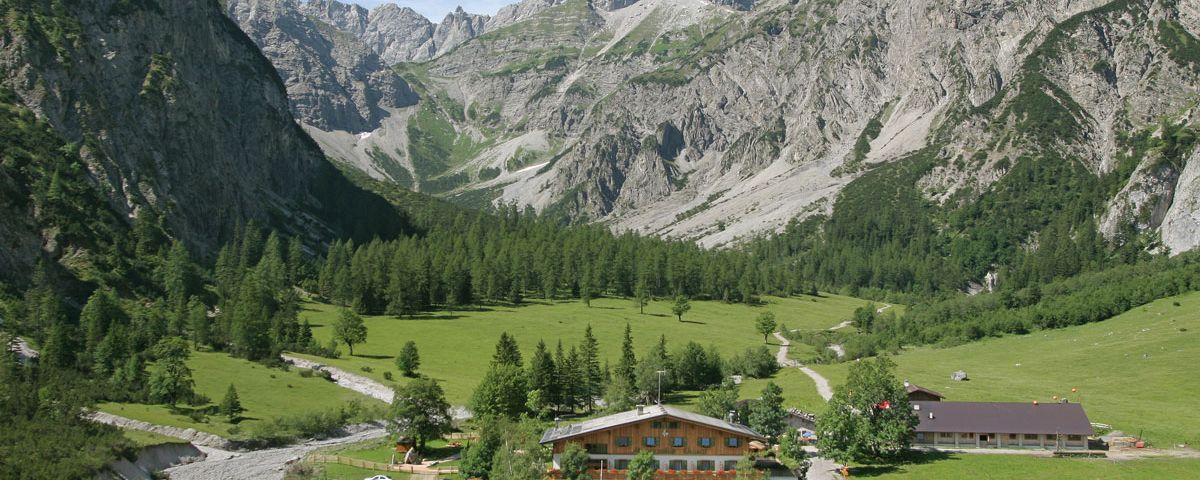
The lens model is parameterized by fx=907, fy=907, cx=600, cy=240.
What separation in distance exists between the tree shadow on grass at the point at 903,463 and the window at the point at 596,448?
1953 cm

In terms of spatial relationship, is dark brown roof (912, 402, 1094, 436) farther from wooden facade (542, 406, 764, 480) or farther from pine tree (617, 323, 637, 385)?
pine tree (617, 323, 637, 385)

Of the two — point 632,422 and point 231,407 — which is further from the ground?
point 632,422

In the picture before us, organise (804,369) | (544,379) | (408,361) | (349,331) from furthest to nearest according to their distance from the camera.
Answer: (349,331), (804,369), (408,361), (544,379)

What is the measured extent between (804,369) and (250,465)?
77.4 metres

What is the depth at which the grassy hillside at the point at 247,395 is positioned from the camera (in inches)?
3300

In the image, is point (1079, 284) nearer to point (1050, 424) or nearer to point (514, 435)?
point (1050, 424)

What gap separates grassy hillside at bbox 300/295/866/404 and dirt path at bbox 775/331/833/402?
5.92ft

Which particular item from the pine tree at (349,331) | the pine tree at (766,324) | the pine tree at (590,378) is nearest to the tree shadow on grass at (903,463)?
the pine tree at (590,378)

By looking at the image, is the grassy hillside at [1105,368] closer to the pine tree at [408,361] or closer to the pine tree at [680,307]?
the pine tree at [680,307]

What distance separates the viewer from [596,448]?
7119 centimetres

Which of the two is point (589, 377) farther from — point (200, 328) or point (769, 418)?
point (200, 328)

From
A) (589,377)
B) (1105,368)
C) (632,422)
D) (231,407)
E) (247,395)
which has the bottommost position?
(231,407)

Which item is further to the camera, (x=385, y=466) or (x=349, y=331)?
(x=349, y=331)

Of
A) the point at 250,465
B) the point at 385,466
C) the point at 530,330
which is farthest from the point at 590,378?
the point at 530,330
